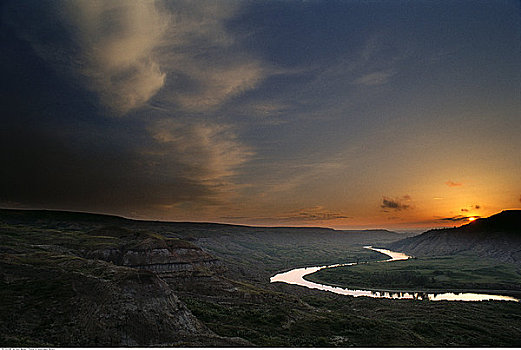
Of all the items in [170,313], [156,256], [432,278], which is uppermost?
[170,313]

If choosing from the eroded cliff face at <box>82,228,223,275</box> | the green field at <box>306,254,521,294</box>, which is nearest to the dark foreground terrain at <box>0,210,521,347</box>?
the eroded cliff face at <box>82,228,223,275</box>

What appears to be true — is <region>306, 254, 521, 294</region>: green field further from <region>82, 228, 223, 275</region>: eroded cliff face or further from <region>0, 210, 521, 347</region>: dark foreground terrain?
<region>82, 228, 223, 275</region>: eroded cliff face

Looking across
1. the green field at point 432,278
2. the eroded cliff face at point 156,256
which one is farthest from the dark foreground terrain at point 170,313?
the green field at point 432,278

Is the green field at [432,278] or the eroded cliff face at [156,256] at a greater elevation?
the eroded cliff face at [156,256]

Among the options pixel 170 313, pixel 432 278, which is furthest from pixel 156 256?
pixel 432 278

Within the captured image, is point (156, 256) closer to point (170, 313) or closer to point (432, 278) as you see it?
point (170, 313)

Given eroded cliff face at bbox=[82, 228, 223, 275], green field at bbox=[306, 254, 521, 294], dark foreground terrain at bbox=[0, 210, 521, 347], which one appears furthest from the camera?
green field at bbox=[306, 254, 521, 294]

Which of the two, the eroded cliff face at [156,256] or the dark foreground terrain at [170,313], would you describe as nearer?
the dark foreground terrain at [170,313]

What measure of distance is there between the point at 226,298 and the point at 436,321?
4457 centimetres

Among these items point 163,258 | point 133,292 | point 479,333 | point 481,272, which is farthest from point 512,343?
point 481,272

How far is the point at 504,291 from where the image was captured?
4660 inches

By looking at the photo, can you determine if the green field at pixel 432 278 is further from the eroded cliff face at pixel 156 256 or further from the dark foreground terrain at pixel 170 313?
the eroded cliff face at pixel 156 256

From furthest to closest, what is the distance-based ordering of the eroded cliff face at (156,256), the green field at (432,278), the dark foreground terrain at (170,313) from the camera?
the green field at (432,278), the eroded cliff face at (156,256), the dark foreground terrain at (170,313)

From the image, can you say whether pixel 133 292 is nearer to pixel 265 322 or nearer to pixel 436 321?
pixel 265 322
